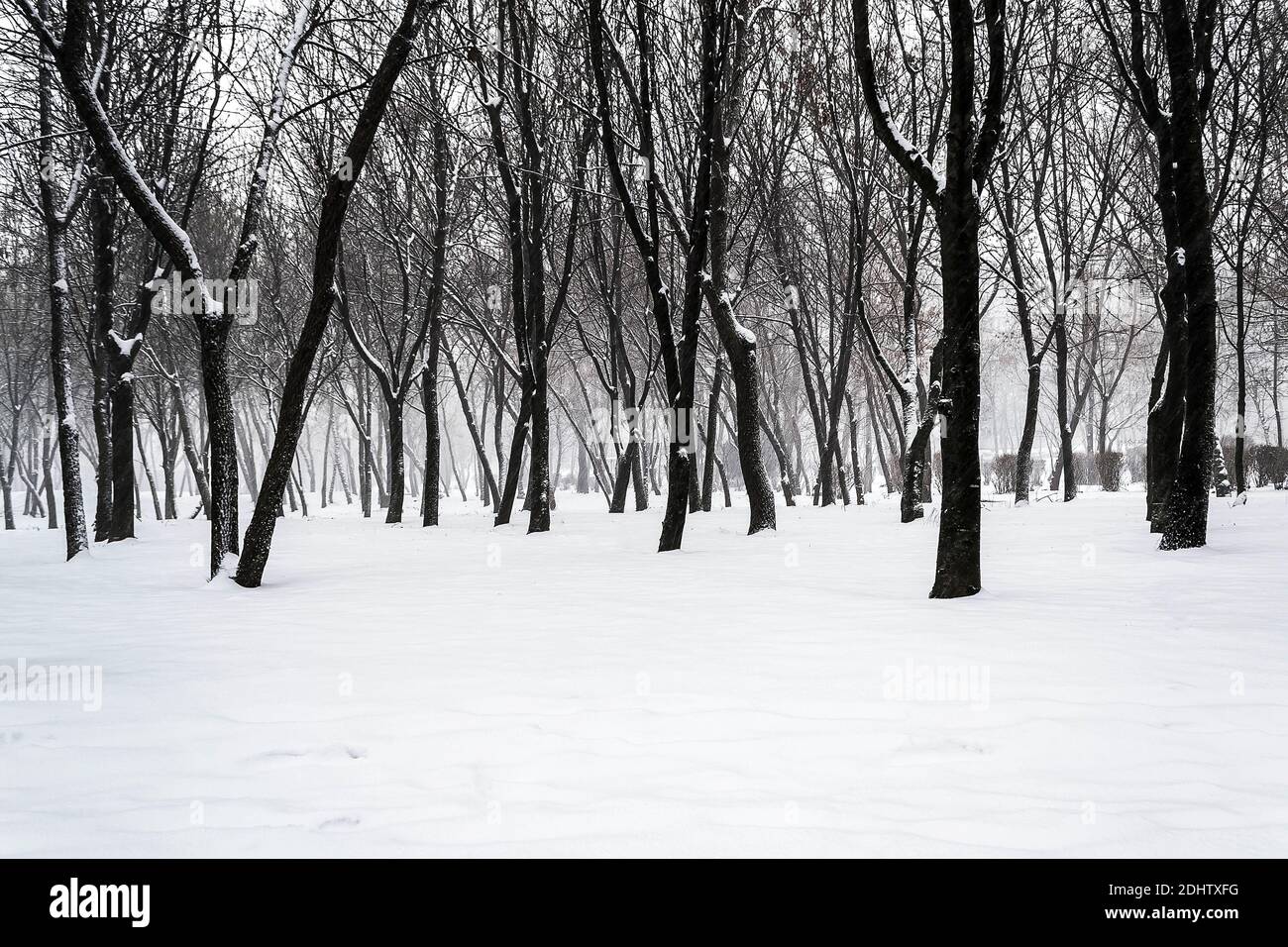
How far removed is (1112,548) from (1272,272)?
20448 mm

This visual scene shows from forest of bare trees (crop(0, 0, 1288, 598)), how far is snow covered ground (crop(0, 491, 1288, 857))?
1623mm

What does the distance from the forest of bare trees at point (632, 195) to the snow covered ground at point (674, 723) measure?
5.32 ft

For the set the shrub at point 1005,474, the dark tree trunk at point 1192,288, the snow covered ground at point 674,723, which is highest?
the dark tree trunk at point 1192,288

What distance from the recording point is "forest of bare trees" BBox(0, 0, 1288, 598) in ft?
24.1

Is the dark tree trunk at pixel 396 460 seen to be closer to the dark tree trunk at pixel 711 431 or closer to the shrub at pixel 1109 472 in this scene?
the dark tree trunk at pixel 711 431

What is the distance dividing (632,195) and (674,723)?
14191mm

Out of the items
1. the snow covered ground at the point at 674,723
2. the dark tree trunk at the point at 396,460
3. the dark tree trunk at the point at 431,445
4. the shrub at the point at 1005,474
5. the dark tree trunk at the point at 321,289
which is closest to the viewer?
the snow covered ground at the point at 674,723

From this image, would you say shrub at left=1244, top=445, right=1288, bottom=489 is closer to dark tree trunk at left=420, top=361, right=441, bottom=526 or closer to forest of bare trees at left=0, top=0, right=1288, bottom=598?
forest of bare trees at left=0, top=0, right=1288, bottom=598

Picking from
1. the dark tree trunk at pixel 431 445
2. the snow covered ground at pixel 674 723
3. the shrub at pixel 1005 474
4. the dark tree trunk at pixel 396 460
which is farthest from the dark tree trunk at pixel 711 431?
the shrub at pixel 1005 474

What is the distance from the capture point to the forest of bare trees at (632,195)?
7.36 metres

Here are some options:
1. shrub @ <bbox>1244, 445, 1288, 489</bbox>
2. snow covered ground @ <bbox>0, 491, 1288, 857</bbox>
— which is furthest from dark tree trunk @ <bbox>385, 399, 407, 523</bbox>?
shrub @ <bbox>1244, 445, 1288, 489</bbox>

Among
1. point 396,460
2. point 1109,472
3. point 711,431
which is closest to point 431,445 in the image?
point 396,460
